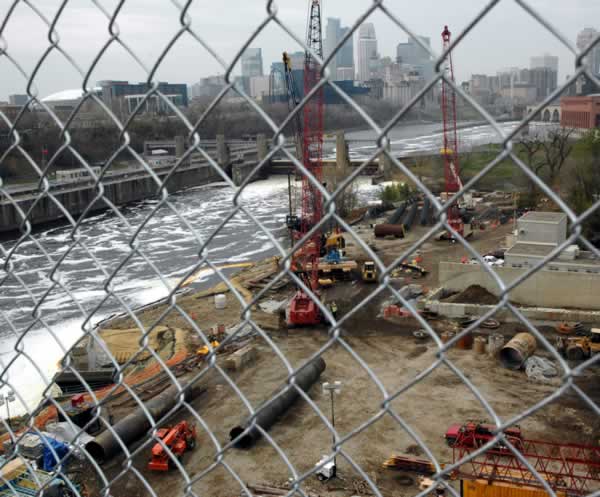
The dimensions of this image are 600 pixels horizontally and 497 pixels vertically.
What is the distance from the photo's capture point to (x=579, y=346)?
5273 millimetres

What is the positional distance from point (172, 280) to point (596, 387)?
5471 mm

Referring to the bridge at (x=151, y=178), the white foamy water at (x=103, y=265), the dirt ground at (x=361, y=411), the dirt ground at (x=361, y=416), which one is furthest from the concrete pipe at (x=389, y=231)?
the dirt ground at (x=361, y=416)

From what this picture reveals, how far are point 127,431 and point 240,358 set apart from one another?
163cm

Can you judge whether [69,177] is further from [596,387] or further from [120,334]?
[596,387]

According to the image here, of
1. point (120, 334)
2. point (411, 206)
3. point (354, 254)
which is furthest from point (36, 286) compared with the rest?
point (411, 206)

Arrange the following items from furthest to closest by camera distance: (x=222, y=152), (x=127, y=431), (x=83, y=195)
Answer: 1. (x=222, y=152)
2. (x=83, y=195)
3. (x=127, y=431)

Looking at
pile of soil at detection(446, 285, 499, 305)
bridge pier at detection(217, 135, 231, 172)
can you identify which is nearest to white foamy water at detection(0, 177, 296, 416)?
pile of soil at detection(446, 285, 499, 305)

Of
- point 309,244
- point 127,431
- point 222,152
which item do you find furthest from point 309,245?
point 222,152

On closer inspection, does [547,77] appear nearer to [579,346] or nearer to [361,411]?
[361,411]

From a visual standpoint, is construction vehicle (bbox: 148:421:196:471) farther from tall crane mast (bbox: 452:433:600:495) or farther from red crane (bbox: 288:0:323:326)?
tall crane mast (bbox: 452:433:600:495)

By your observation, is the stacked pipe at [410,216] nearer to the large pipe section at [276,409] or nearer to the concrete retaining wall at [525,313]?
the concrete retaining wall at [525,313]

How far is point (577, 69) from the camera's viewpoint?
1.27ft

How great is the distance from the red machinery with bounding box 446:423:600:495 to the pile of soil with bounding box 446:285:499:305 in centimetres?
278

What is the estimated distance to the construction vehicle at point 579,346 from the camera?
5.26m
